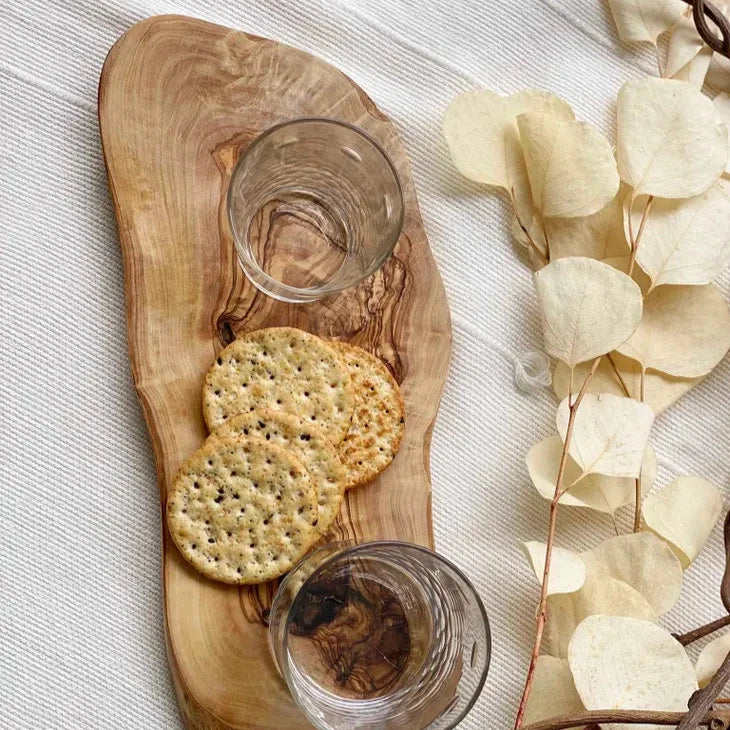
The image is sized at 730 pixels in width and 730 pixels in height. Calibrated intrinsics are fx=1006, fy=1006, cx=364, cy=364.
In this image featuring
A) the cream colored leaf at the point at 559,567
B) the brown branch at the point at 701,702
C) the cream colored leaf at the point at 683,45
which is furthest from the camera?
the cream colored leaf at the point at 683,45

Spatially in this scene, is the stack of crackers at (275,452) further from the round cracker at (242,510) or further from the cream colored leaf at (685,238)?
the cream colored leaf at (685,238)

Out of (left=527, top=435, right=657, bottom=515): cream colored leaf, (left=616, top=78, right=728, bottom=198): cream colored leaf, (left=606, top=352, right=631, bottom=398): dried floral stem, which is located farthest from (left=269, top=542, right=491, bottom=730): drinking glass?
(left=616, top=78, right=728, bottom=198): cream colored leaf

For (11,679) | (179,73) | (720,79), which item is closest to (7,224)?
(179,73)

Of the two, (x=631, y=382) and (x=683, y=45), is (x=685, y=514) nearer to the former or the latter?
(x=631, y=382)

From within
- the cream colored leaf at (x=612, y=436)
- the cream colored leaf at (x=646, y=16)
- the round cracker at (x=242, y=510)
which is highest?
the cream colored leaf at (x=646, y=16)

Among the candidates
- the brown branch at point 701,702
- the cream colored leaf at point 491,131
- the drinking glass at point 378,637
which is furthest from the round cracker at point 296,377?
the brown branch at point 701,702

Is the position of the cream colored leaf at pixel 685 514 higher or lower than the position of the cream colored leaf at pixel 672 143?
lower

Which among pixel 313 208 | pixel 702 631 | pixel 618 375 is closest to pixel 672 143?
A: pixel 618 375
